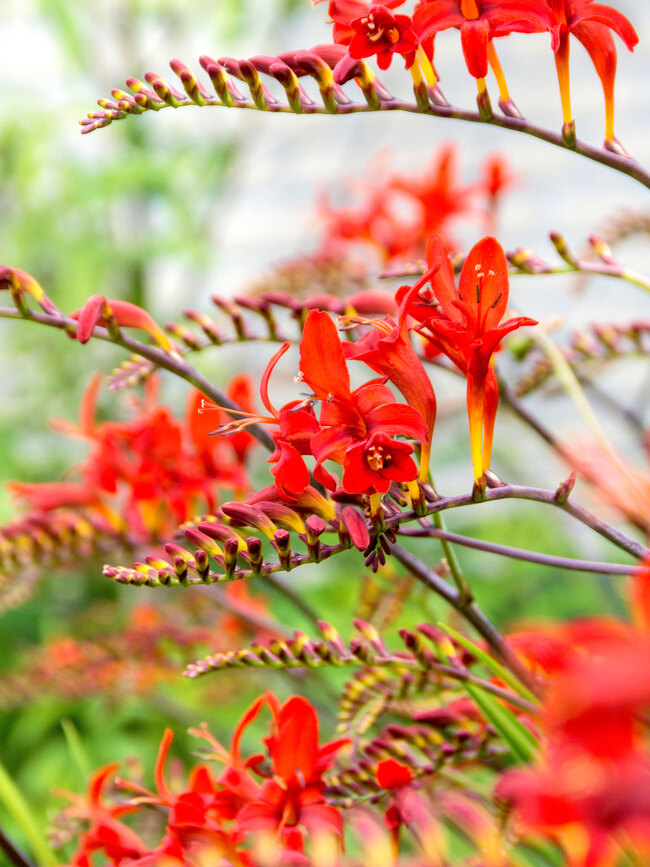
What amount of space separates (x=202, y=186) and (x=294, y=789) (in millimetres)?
1466

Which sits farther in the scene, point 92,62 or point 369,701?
point 92,62

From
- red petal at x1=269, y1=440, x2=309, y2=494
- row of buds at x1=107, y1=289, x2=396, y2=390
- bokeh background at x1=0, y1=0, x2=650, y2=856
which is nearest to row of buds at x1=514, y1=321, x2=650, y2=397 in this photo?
row of buds at x1=107, y1=289, x2=396, y2=390

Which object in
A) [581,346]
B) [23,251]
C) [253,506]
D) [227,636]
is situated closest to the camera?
[253,506]

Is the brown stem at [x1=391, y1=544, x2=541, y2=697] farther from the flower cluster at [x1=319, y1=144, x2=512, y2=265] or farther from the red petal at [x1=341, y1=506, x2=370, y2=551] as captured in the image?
the flower cluster at [x1=319, y1=144, x2=512, y2=265]

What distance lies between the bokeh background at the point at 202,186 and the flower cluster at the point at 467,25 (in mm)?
954

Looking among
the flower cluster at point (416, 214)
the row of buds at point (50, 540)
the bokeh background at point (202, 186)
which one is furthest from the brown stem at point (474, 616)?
the bokeh background at point (202, 186)

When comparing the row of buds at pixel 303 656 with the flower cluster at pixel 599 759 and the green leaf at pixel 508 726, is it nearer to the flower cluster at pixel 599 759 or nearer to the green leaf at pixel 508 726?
the green leaf at pixel 508 726

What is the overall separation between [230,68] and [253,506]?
126 millimetres

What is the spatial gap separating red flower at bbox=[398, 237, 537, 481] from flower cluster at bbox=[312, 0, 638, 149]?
0.14ft

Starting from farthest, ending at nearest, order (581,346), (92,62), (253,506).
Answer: (92,62) → (581,346) → (253,506)

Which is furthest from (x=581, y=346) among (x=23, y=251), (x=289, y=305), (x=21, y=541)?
(x=23, y=251)

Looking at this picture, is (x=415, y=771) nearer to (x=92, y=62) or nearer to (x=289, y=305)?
(x=289, y=305)

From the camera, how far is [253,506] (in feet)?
0.80

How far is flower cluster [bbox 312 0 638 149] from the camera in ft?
0.78
